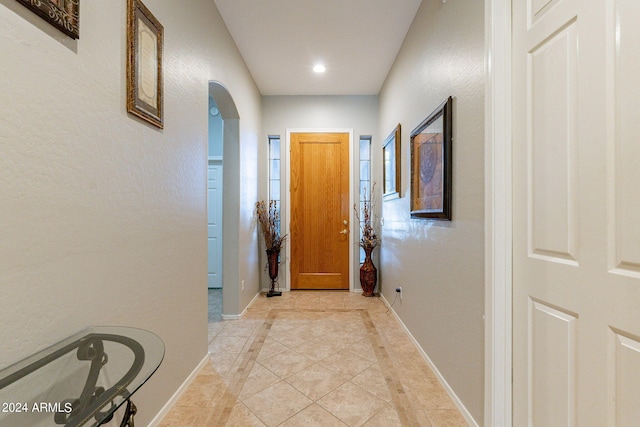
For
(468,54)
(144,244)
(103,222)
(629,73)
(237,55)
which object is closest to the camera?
(629,73)

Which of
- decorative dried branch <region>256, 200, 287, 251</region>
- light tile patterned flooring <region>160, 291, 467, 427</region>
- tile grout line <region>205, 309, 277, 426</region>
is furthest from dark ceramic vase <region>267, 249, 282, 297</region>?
tile grout line <region>205, 309, 277, 426</region>

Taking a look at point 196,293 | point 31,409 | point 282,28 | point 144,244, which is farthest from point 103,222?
point 282,28

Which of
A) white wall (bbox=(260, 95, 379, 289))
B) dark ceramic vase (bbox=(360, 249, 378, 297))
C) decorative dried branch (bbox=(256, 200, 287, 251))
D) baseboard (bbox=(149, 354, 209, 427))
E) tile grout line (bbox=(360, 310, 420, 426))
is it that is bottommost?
tile grout line (bbox=(360, 310, 420, 426))

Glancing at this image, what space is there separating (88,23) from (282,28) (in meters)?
1.94

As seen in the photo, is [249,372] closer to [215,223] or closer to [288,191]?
[288,191]

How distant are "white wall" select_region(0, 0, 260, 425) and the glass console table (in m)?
0.09

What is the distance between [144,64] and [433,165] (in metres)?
1.79

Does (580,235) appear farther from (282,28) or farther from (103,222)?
(282,28)

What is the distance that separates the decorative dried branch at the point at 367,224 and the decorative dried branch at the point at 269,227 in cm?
111

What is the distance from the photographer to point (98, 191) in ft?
3.64

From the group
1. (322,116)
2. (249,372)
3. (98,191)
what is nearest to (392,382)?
(249,372)

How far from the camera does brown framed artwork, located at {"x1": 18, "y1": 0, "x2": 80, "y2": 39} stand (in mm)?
842

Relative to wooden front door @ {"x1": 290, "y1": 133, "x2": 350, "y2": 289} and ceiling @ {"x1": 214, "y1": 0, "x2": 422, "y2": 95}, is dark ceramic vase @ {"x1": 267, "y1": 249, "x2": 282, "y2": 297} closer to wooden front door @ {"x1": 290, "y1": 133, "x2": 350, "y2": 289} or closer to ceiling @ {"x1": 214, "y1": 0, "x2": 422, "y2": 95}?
wooden front door @ {"x1": 290, "y1": 133, "x2": 350, "y2": 289}

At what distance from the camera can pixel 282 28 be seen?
2639 mm
